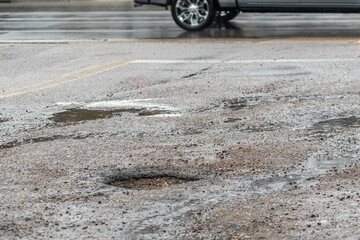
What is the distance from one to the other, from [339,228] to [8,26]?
1358cm

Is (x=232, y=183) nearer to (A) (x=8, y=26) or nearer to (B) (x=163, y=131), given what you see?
(B) (x=163, y=131)

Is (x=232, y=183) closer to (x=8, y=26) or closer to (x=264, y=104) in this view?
(x=264, y=104)

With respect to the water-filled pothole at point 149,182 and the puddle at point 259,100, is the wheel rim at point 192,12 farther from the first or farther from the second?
the water-filled pothole at point 149,182

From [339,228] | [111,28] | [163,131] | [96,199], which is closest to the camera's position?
[339,228]

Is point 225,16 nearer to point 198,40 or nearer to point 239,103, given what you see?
point 198,40

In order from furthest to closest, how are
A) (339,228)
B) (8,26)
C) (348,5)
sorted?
1. (8,26)
2. (348,5)
3. (339,228)

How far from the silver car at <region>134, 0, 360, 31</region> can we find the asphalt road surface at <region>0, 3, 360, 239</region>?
226 centimetres

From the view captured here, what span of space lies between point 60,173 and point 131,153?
71 cm

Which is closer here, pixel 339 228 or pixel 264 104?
pixel 339 228

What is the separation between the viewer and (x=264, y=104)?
733 centimetres

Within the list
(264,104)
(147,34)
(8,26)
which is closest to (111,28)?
(147,34)

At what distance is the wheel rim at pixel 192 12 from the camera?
13883 millimetres

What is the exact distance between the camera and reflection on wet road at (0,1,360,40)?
1360cm

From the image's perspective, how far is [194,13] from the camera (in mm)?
13984
